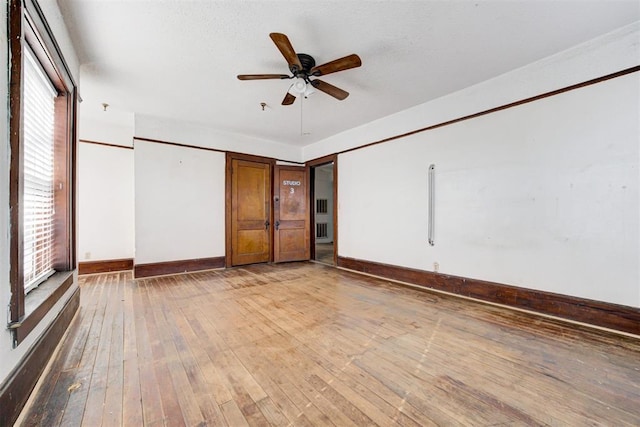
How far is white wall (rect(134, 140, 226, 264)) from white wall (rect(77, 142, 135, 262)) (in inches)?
34.7

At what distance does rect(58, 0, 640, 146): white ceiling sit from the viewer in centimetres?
219

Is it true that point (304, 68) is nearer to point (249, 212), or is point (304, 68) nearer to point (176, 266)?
point (249, 212)

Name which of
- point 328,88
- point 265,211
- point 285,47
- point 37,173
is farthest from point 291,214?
point 37,173

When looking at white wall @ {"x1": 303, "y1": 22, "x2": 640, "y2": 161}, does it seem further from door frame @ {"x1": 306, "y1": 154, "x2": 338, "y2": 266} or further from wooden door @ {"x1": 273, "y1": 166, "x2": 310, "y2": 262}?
wooden door @ {"x1": 273, "y1": 166, "x2": 310, "y2": 262}

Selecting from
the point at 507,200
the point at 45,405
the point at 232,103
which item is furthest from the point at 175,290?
the point at 507,200

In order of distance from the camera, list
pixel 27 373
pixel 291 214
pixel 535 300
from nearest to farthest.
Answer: pixel 27 373
pixel 535 300
pixel 291 214

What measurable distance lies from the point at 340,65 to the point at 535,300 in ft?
11.1

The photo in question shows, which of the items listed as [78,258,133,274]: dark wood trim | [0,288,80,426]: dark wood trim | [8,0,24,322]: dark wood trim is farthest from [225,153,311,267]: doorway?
[8,0,24,322]: dark wood trim

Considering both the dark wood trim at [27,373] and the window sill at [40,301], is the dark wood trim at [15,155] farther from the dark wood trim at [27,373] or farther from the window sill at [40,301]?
the dark wood trim at [27,373]

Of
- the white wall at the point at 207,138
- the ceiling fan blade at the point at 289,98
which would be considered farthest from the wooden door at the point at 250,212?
the ceiling fan blade at the point at 289,98

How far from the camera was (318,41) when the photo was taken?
2.57 m

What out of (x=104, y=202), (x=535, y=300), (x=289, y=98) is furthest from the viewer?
(x=104, y=202)

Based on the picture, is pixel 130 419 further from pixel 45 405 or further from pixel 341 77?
pixel 341 77

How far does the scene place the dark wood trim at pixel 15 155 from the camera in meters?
1.41
